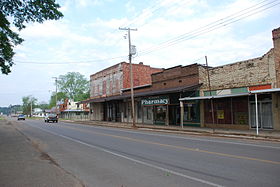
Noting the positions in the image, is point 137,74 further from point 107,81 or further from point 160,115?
point 160,115

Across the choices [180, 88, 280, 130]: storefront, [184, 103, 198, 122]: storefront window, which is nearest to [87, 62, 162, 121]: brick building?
[184, 103, 198, 122]: storefront window

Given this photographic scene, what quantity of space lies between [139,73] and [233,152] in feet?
93.1

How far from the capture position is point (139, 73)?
36625 mm

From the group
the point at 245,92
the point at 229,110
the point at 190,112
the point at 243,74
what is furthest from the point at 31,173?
the point at 190,112

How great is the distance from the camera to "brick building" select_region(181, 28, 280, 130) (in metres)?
16.1

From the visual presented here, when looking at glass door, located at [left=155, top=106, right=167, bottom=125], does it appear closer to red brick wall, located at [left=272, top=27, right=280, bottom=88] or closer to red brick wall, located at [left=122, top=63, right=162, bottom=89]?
red brick wall, located at [left=122, top=63, right=162, bottom=89]

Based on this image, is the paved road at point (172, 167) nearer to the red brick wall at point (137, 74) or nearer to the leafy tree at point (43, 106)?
the red brick wall at point (137, 74)

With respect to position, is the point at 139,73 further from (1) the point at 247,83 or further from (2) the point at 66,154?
(2) the point at 66,154

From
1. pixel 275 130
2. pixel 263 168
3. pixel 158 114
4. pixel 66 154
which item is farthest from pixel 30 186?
pixel 158 114

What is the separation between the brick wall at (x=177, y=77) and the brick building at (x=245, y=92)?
81cm

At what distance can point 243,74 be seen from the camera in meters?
18.3

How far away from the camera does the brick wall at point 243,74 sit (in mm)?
16516

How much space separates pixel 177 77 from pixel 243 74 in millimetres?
7286

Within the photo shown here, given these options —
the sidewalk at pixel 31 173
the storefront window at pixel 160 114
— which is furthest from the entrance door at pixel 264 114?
the sidewalk at pixel 31 173
